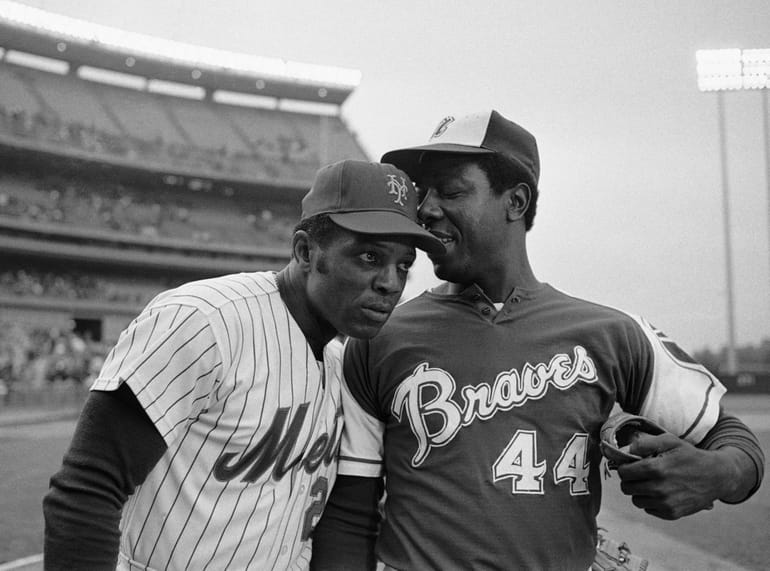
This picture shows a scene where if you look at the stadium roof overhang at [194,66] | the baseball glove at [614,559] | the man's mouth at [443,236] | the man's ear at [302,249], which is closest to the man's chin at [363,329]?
the man's ear at [302,249]

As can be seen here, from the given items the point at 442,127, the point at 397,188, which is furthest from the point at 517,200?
the point at 397,188

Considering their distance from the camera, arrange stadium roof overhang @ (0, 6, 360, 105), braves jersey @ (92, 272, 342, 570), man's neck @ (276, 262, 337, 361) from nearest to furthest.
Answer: braves jersey @ (92, 272, 342, 570), man's neck @ (276, 262, 337, 361), stadium roof overhang @ (0, 6, 360, 105)

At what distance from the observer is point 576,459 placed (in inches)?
76.5

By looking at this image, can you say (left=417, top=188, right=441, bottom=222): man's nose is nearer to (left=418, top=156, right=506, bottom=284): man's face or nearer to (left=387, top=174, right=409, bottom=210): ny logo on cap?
(left=418, top=156, right=506, bottom=284): man's face

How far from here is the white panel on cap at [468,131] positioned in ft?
6.80

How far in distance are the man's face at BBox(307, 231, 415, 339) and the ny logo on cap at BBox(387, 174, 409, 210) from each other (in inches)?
5.3

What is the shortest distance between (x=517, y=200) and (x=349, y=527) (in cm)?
119

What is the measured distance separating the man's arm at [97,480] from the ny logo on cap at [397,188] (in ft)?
2.92

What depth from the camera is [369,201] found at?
188cm

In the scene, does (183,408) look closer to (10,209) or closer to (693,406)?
(693,406)

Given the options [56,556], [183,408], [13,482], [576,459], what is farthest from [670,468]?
[13,482]

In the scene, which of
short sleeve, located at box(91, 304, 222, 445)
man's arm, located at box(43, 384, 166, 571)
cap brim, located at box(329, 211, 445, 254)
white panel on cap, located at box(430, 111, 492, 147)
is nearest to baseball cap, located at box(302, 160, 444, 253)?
cap brim, located at box(329, 211, 445, 254)

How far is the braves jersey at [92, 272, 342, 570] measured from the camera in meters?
1.60

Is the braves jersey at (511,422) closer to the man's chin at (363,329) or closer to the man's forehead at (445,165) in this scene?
the man's chin at (363,329)
